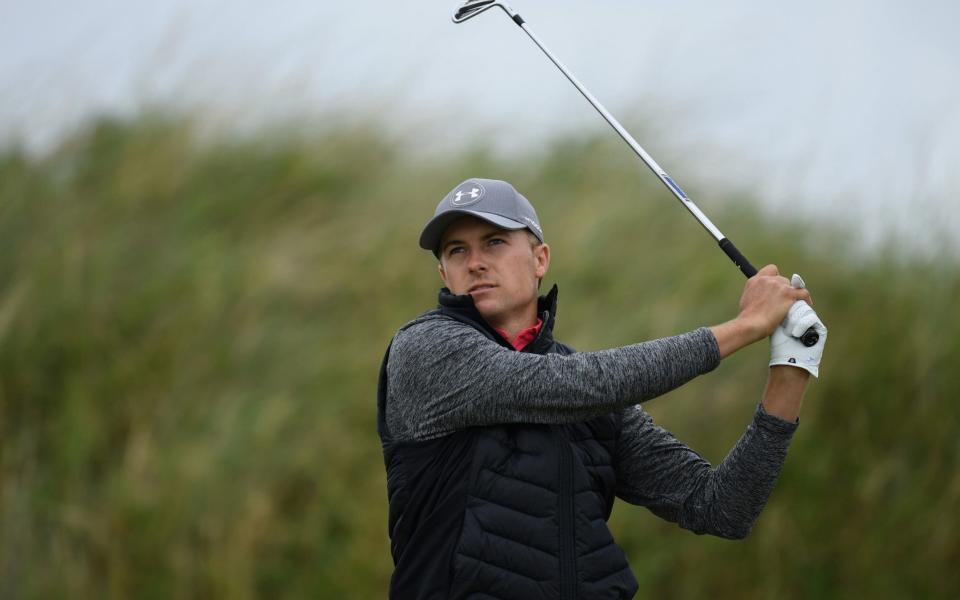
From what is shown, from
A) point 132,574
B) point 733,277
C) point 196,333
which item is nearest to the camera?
point 132,574

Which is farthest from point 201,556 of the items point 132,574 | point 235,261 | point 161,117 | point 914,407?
point 914,407

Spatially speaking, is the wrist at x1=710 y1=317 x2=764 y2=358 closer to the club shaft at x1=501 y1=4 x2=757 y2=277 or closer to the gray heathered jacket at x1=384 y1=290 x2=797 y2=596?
the gray heathered jacket at x1=384 y1=290 x2=797 y2=596

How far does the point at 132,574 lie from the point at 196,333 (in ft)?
4.08

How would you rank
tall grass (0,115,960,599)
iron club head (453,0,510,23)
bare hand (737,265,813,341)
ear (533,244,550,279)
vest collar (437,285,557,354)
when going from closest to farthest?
1. bare hand (737,265,813,341)
2. vest collar (437,285,557,354)
3. ear (533,244,550,279)
4. iron club head (453,0,510,23)
5. tall grass (0,115,960,599)

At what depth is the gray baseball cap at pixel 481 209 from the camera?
270 cm

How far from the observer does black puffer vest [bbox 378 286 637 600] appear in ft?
7.82

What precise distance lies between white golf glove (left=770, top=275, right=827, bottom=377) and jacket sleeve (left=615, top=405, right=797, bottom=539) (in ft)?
0.48

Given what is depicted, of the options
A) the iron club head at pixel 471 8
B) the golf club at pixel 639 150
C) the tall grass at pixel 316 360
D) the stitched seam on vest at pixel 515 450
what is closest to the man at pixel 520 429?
the stitched seam on vest at pixel 515 450

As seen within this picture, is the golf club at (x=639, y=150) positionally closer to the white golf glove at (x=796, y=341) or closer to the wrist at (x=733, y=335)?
the white golf glove at (x=796, y=341)

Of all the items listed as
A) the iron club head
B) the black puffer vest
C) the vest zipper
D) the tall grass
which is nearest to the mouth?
the black puffer vest

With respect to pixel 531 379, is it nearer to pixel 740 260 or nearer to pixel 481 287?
pixel 481 287

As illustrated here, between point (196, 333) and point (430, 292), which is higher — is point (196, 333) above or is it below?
above

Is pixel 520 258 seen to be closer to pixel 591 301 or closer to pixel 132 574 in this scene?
pixel 132 574

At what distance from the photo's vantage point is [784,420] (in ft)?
8.63
